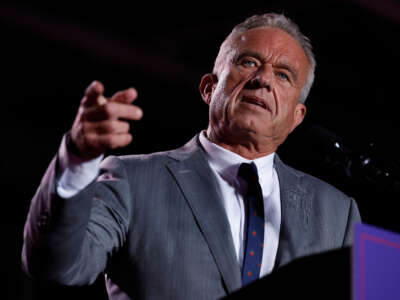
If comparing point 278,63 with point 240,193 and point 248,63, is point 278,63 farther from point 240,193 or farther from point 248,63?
point 240,193

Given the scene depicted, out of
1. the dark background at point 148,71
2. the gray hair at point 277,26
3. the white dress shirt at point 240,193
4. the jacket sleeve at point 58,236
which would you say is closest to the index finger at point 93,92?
the jacket sleeve at point 58,236

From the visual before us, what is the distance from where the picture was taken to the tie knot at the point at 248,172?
146 cm

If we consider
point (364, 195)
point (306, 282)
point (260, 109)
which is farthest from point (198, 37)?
point (306, 282)

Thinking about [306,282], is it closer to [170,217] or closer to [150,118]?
[170,217]

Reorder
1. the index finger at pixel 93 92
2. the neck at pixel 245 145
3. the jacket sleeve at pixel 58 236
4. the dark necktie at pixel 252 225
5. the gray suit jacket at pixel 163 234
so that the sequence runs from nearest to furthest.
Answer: the index finger at pixel 93 92 → the jacket sleeve at pixel 58 236 → the gray suit jacket at pixel 163 234 → the dark necktie at pixel 252 225 → the neck at pixel 245 145

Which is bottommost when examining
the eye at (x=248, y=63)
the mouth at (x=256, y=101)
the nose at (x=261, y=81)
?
the mouth at (x=256, y=101)

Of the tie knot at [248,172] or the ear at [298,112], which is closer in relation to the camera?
the tie knot at [248,172]

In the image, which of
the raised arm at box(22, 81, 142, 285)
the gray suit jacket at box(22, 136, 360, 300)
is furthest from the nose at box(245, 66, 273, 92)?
the raised arm at box(22, 81, 142, 285)

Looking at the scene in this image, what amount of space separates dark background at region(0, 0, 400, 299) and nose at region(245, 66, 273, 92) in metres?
0.93

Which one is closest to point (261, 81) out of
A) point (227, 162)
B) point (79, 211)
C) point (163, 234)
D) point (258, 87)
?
point (258, 87)

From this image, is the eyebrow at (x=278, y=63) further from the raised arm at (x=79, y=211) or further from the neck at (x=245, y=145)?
the raised arm at (x=79, y=211)

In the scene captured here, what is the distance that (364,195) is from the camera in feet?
8.07

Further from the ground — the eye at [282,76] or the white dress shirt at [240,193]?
the eye at [282,76]

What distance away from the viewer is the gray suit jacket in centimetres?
110
